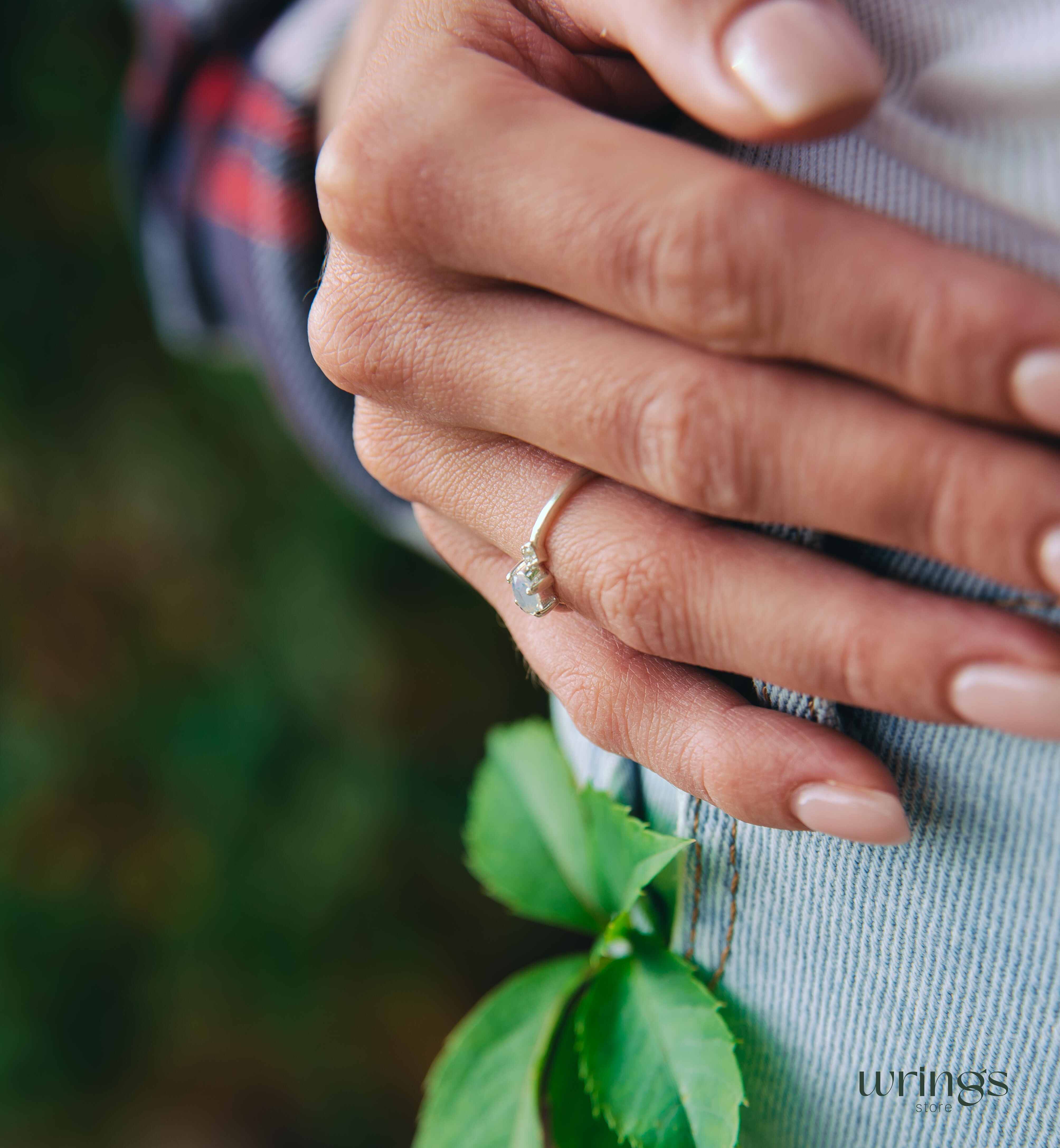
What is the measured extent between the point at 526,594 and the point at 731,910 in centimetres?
15

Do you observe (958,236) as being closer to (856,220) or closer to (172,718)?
(856,220)

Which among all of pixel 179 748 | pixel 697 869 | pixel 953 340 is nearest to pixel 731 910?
pixel 697 869

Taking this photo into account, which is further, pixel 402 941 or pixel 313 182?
pixel 402 941

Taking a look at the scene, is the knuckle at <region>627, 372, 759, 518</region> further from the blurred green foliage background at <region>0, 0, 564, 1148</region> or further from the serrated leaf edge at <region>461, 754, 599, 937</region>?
the blurred green foliage background at <region>0, 0, 564, 1148</region>

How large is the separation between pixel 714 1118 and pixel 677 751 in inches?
5.1

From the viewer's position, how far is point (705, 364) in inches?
10.4

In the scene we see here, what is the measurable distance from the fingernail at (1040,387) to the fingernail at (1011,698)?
0.22ft

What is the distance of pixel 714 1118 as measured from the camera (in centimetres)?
31

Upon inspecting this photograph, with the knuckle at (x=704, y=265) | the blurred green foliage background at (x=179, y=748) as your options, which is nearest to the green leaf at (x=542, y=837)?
the knuckle at (x=704, y=265)

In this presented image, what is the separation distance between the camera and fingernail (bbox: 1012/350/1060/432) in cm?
22

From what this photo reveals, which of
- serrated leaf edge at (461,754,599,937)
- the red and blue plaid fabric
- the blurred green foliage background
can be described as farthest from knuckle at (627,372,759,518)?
the blurred green foliage background

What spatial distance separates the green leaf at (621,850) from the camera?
0.33 m

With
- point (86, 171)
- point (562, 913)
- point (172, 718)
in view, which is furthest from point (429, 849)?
point (86, 171)

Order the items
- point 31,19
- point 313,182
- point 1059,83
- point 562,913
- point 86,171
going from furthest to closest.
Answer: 1. point 86,171
2. point 31,19
3. point 313,182
4. point 562,913
5. point 1059,83
